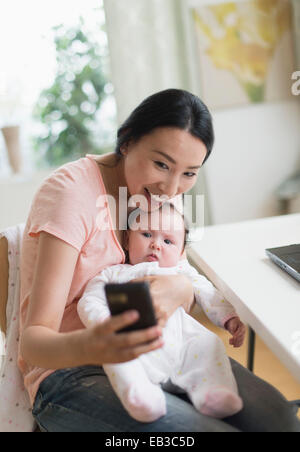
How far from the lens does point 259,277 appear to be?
1089mm

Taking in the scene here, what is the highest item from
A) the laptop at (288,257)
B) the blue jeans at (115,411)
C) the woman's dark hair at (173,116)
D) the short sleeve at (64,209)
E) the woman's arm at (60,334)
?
the woman's dark hair at (173,116)

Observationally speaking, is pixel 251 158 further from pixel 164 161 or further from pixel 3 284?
pixel 3 284

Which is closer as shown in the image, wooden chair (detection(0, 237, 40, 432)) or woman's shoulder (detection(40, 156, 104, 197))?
woman's shoulder (detection(40, 156, 104, 197))

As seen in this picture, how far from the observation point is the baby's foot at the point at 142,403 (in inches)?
31.2

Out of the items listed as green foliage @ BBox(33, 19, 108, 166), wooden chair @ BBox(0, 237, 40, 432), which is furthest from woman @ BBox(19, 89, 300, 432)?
green foliage @ BBox(33, 19, 108, 166)

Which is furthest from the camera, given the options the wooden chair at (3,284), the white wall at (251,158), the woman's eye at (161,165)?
the white wall at (251,158)

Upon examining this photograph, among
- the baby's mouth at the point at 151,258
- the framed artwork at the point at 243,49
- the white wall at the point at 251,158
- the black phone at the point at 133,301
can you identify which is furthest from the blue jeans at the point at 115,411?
the framed artwork at the point at 243,49

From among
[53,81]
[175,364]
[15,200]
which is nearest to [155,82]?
[53,81]

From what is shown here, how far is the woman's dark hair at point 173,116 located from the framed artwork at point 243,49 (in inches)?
54.5

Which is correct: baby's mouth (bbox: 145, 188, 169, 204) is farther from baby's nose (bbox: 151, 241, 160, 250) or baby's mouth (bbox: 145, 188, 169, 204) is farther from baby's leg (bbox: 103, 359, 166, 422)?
baby's leg (bbox: 103, 359, 166, 422)

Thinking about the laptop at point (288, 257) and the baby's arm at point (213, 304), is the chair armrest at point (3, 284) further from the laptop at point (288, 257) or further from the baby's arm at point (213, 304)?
the laptop at point (288, 257)

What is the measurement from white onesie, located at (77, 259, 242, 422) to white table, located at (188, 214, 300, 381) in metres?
0.08

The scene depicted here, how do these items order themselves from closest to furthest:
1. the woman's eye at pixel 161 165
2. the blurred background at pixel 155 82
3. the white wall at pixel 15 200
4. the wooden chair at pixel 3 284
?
1. the woman's eye at pixel 161 165
2. the wooden chair at pixel 3 284
3. the blurred background at pixel 155 82
4. the white wall at pixel 15 200

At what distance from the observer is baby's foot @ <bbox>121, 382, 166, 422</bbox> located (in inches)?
31.2
